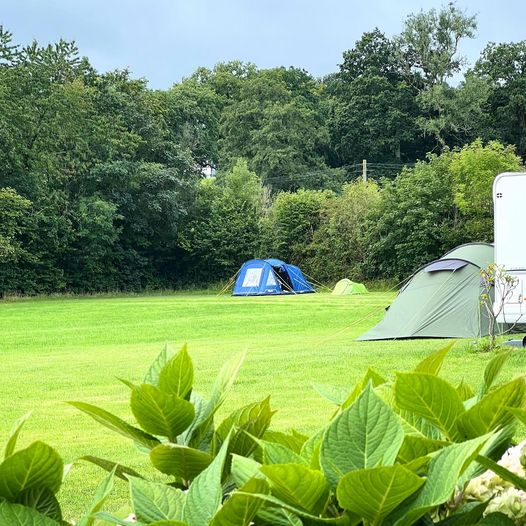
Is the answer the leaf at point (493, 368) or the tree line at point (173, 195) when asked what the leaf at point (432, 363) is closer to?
the leaf at point (493, 368)

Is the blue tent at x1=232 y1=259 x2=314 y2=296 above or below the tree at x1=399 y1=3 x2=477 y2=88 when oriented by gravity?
below

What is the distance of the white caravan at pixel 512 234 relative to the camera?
34.3 ft

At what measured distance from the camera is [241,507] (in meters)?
0.70

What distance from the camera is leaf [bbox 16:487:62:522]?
0.79 metres

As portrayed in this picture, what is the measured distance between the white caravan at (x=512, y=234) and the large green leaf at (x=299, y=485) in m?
10.1

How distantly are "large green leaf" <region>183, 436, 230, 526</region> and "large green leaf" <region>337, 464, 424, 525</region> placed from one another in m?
0.11

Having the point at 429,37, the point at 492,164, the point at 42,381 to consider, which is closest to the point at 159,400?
Answer: the point at 42,381

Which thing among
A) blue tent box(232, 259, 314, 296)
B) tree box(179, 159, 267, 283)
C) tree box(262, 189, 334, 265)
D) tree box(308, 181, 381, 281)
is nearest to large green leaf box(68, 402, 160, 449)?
blue tent box(232, 259, 314, 296)

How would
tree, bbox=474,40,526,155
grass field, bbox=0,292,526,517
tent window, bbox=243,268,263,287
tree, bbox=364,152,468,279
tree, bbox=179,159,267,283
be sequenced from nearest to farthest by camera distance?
grass field, bbox=0,292,526,517
tree, bbox=364,152,468,279
tent window, bbox=243,268,263,287
tree, bbox=179,159,267,283
tree, bbox=474,40,526,155

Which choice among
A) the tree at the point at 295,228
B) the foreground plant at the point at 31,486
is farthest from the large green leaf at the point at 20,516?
the tree at the point at 295,228

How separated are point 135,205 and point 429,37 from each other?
76.1ft

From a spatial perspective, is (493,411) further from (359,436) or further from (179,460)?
(179,460)

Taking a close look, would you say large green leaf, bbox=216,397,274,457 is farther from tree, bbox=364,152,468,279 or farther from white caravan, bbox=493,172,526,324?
tree, bbox=364,152,468,279

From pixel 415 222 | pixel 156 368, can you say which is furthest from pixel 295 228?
pixel 156 368
